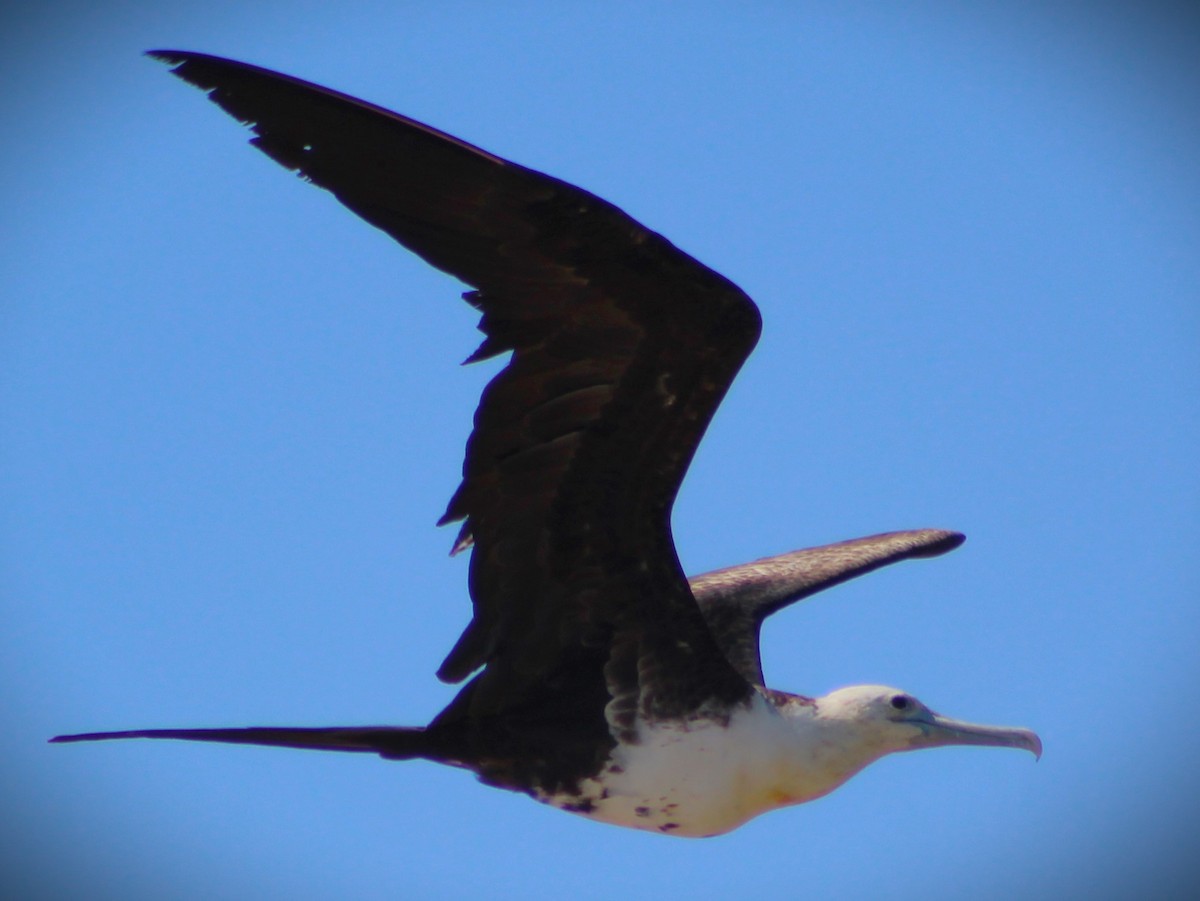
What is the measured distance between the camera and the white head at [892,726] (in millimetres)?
5375

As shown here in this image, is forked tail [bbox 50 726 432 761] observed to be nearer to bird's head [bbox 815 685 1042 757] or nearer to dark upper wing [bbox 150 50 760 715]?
dark upper wing [bbox 150 50 760 715]

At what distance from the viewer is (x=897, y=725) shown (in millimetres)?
5453

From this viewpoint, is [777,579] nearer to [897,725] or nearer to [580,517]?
[897,725]

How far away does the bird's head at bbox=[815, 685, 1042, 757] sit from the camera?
17.7 feet

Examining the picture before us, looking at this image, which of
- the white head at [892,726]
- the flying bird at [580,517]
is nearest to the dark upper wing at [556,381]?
the flying bird at [580,517]

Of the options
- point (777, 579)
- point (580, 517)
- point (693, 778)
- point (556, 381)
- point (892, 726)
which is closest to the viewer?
point (556, 381)

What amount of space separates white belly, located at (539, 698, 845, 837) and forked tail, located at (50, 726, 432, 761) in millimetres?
431

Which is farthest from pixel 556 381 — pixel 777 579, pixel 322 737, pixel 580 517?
pixel 777 579

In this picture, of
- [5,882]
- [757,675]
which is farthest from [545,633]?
[5,882]

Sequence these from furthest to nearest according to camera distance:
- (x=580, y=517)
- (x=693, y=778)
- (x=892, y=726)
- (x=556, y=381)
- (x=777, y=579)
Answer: (x=777, y=579), (x=892, y=726), (x=693, y=778), (x=580, y=517), (x=556, y=381)

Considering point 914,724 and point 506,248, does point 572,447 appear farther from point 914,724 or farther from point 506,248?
point 914,724

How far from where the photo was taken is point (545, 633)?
5074 mm

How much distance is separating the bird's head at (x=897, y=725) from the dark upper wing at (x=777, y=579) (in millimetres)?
347

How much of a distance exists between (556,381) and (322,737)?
1.20m
